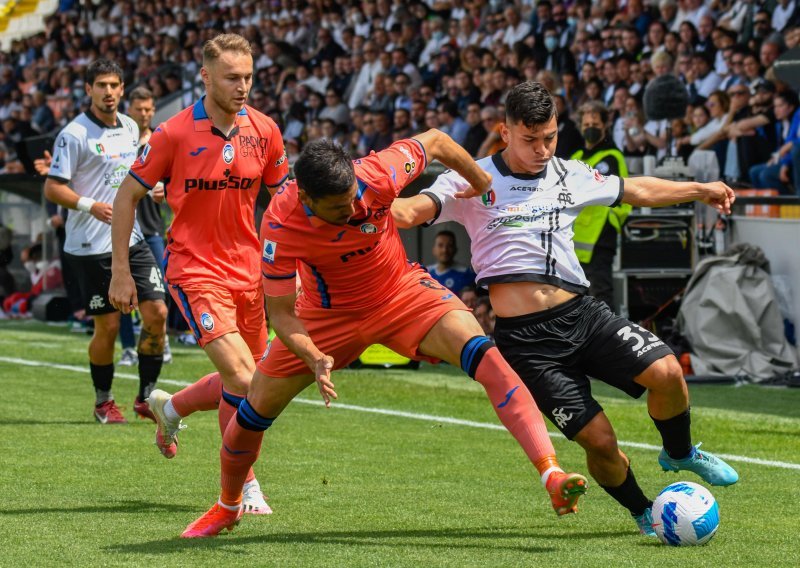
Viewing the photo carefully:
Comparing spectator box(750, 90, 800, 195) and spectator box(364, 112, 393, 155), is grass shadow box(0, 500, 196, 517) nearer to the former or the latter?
spectator box(750, 90, 800, 195)

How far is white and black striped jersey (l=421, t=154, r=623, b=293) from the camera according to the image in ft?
22.7

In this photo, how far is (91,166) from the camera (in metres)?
10.9

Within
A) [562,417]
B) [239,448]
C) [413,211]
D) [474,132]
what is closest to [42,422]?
[239,448]

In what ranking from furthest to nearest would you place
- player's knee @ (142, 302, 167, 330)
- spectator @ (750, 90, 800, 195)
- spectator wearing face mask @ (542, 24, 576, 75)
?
1. spectator wearing face mask @ (542, 24, 576, 75)
2. spectator @ (750, 90, 800, 195)
3. player's knee @ (142, 302, 167, 330)

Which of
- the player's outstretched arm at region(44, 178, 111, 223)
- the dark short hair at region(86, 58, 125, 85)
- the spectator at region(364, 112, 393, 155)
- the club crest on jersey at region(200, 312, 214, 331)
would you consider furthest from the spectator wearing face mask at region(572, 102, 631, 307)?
the spectator at region(364, 112, 393, 155)

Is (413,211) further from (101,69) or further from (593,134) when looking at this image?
(593,134)

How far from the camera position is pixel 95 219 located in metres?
11.0

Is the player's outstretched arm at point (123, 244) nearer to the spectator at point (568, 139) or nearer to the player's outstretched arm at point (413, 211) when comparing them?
the player's outstretched arm at point (413, 211)

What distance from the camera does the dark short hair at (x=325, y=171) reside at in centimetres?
605

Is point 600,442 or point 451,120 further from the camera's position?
point 451,120

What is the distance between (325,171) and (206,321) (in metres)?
1.82

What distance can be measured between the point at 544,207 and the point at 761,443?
12.3 feet

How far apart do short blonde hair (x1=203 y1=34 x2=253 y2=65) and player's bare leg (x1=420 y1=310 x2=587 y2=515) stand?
6.38 ft

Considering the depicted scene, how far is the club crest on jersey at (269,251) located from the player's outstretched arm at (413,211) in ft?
2.21
